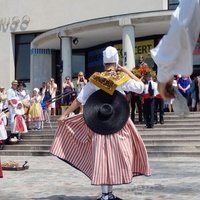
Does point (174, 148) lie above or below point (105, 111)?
below

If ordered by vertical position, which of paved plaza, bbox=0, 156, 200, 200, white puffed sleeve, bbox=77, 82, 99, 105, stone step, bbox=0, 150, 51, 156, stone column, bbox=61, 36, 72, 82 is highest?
stone column, bbox=61, 36, 72, 82

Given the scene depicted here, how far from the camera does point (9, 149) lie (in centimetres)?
1562

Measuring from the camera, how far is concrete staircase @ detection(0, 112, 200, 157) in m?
13.4

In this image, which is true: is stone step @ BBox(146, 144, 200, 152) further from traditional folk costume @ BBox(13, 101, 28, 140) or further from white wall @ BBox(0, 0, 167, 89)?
white wall @ BBox(0, 0, 167, 89)

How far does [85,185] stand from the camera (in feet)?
25.8

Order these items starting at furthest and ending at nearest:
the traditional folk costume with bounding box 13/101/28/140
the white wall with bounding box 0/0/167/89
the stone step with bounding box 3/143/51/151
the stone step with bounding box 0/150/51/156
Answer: the white wall with bounding box 0/0/167/89 < the traditional folk costume with bounding box 13/101/28/140 < the stone step with bounding box 3/143/51/151 < the stone step with bounding box 0/150/51/156

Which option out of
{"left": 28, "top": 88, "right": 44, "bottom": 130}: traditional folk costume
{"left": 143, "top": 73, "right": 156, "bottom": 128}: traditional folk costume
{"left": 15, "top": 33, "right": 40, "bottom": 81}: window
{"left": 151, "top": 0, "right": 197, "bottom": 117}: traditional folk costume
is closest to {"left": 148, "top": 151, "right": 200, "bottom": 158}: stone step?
{"left": 143, "top": 73, "right": 156, "bottom": 128}: traditional folk costume

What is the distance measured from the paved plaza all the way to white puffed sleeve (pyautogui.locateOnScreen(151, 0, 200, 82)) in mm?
4105

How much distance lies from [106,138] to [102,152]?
0.55ft

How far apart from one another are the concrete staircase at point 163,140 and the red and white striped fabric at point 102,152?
687cm

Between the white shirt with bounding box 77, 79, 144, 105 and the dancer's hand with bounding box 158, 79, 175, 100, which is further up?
the white shirt with bounding box 77, 79, 144, 105

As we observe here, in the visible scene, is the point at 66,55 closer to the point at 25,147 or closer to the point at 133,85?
the point at 25,147

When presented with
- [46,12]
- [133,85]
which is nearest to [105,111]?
[133,85]

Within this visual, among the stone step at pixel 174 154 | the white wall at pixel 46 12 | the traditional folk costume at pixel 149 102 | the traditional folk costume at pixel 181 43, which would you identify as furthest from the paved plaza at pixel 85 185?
the white wall at pixel 46 12
